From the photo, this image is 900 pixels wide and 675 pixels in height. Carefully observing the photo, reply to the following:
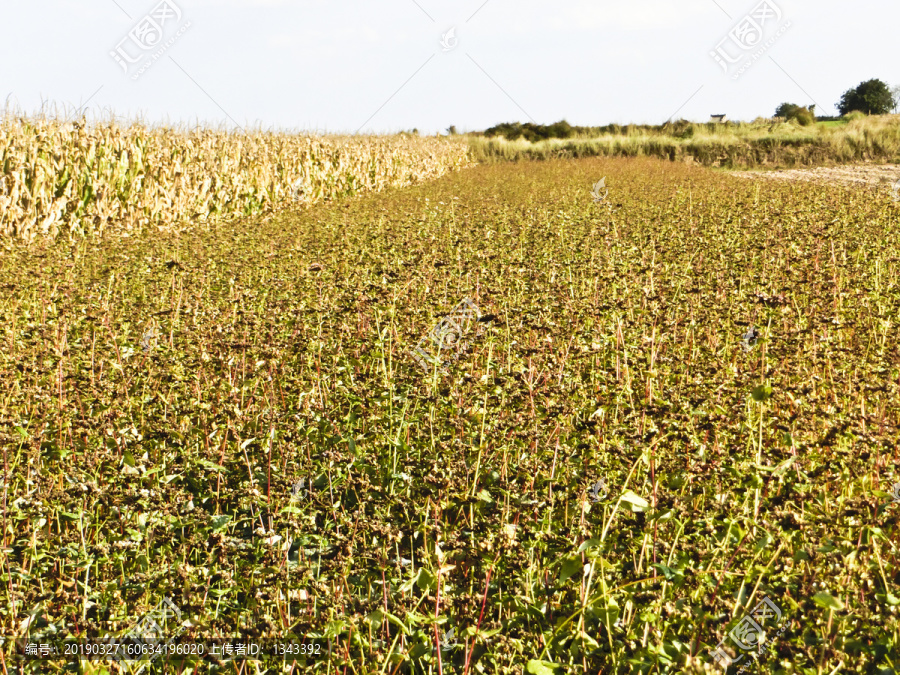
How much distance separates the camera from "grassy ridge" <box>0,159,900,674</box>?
2.60 metres

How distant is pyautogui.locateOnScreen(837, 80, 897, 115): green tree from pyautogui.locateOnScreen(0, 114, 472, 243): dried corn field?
54.8 m

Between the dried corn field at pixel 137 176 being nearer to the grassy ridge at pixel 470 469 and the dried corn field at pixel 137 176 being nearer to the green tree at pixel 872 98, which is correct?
the grassy ridge at pixel 470 469

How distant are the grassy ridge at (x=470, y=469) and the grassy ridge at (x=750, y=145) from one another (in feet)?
92.1

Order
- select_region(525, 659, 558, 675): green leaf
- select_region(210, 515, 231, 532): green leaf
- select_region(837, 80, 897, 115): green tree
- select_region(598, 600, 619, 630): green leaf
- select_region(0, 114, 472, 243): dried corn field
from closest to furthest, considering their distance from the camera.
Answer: select_region(525, 659, 558, 675): green leaf
select_region(598, 600, 619, 630): green leaf
select_region(210, 515, 231, 532): green leaf
select_region(0, 114, 472, 243): dried corn field
select_region(837, 80, 897, 115): green tree

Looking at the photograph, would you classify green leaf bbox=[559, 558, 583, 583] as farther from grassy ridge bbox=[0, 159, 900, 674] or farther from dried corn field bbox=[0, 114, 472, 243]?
dried corn field bbox=[0, 114, 472, 243]

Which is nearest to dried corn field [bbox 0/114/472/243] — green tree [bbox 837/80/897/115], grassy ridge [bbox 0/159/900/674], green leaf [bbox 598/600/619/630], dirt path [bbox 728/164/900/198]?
grassy ridge [bbox 0/159/900/674]

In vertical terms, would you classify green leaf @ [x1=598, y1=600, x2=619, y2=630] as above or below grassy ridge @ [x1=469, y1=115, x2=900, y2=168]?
below

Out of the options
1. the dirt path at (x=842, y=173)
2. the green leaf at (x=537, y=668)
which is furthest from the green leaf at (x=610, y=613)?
the dirt path at (x=842, y=173)

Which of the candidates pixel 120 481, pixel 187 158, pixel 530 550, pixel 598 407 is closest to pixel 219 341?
pixel 120 481

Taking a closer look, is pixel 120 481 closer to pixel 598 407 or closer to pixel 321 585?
pixel 321 585

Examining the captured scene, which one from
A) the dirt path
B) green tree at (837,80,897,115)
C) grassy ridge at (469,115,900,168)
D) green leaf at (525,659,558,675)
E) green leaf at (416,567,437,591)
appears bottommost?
green leaf at (525,659,558,675)

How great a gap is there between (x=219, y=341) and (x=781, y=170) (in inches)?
1200

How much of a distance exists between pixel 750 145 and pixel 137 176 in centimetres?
2810

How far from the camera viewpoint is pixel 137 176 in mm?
14328
